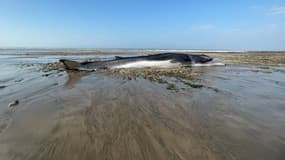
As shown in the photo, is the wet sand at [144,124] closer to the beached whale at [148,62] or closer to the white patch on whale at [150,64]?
the beached whale at [148,62]

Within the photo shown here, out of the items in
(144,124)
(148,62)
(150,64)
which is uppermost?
(144,124)

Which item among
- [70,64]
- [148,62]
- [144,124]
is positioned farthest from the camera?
[148,62]

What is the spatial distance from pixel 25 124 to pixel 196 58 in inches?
451

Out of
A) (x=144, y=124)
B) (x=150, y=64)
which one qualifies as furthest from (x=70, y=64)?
(x=144, y=124)

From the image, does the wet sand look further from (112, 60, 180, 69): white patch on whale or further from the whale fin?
(112, 60, 180, 69): white patch on whale

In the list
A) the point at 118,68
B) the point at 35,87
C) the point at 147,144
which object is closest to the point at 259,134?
the point at 147,144

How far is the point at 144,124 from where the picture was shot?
362cm

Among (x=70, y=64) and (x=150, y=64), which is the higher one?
(x=70, y=64)

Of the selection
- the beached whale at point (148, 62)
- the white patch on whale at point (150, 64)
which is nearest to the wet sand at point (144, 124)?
the beached whale at point (148, 62)

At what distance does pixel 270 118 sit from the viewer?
12.7 feet

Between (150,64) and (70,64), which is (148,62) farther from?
(70,64)

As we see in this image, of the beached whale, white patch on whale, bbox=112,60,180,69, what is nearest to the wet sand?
the beached whale

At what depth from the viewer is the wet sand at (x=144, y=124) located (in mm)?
2738

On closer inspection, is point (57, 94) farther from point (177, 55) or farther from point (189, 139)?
point (177, 55)
